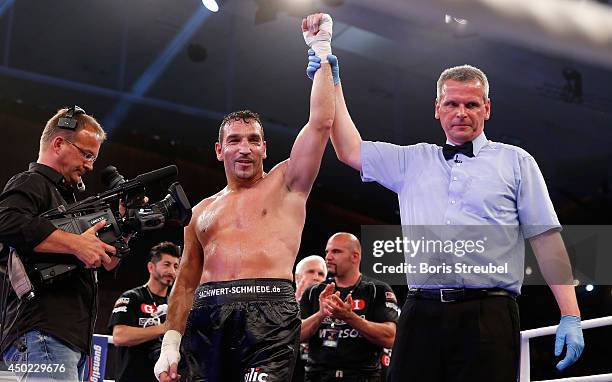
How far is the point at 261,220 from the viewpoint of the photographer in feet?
7.16

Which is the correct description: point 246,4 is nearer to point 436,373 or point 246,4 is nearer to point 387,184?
point 387,184

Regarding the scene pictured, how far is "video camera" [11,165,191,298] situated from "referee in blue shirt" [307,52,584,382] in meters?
0.58

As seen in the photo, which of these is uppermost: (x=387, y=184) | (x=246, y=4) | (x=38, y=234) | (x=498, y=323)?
(x=246, y=4)

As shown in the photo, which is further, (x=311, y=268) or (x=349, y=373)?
(x=311, y=268)

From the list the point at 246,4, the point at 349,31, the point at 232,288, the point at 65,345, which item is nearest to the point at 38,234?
the point at 65,345

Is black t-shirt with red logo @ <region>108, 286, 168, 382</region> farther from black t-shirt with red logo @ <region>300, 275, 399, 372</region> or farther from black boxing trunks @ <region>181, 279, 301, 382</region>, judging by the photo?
black boxing trunks @ <region>181, 279, 301, 382</region>

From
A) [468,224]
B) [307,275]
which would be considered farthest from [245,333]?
[307,275]

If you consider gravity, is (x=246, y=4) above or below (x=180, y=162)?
above

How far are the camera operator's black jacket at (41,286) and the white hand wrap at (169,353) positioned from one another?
0.26m

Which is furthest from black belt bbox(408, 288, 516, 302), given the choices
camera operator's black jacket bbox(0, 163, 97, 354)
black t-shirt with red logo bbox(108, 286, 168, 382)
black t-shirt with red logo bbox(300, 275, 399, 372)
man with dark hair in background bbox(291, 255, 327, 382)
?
man with dark hair in background bbox(291, 255, 327, 382)

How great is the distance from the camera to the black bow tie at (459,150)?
2.06 metres

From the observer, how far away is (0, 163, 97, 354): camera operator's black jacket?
6.67 ft

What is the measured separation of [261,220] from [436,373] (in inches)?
28.2

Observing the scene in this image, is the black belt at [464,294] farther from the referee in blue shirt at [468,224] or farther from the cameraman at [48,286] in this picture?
the cameraman at [48,286]
